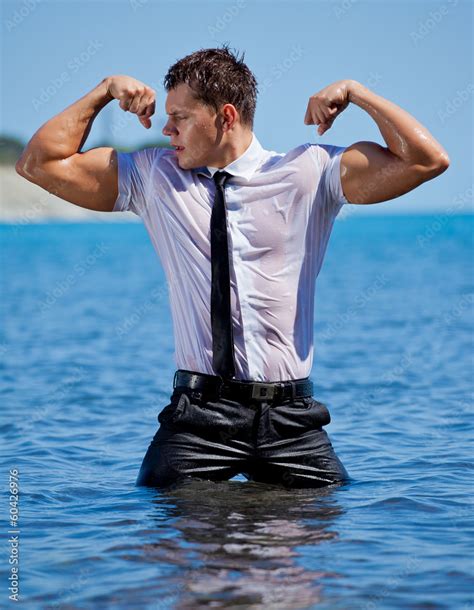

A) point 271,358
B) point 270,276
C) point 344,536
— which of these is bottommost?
point 344,536

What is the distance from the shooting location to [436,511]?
6254 mm

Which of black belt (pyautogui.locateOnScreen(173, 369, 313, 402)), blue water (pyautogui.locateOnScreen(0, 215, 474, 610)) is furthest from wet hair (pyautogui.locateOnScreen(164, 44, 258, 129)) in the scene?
blue water (pyautogui.locateOnScreen(0, 215, 474, 610))

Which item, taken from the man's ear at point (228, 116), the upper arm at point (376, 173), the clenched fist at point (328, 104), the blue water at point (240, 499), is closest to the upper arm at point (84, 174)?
the man's ear at point (228, 116)

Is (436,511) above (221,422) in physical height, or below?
below

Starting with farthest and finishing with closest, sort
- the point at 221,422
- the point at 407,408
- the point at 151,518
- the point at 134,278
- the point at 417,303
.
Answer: the point at 134,278 < the point at 417,303 < the point at 407,408 < the point at 151,518 < the point at 221,422

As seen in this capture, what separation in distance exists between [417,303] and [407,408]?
46.1 feet

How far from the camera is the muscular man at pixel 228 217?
17.9 ft

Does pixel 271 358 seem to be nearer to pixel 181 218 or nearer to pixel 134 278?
pixel 181 218

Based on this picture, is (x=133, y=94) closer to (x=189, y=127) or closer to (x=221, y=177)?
(x=189, y=127)

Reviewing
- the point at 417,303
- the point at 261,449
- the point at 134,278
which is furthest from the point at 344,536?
the point at 134,278

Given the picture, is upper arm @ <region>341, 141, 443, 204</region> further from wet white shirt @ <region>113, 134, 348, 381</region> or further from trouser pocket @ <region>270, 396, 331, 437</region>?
trouser pocket @ <region>270, 396, 331, 437</region>

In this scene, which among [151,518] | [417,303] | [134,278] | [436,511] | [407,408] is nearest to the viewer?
[151,518]

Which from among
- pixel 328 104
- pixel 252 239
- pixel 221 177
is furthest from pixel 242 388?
pixel 328 104

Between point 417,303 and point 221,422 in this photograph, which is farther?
point 417,303
